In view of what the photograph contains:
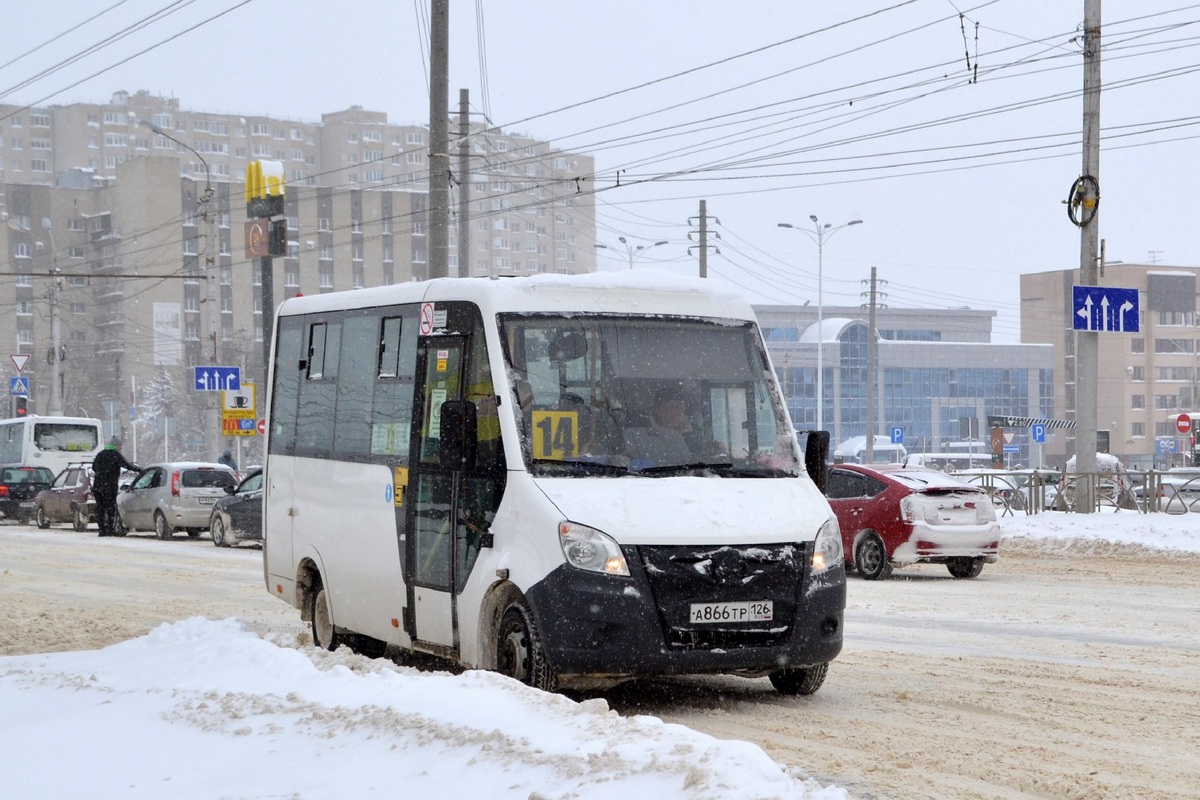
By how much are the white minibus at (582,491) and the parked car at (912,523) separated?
9.70m

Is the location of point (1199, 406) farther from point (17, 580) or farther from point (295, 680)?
point (295, 680)

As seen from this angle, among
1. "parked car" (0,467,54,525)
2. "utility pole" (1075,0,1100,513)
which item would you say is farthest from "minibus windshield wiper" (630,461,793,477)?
"parked car" (0,467,54,525)

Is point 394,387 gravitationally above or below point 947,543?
above

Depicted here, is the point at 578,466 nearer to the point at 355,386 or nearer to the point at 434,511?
the point at 434,511

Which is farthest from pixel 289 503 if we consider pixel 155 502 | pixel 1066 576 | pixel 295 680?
pixel 155 502

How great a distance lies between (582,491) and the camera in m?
9.30

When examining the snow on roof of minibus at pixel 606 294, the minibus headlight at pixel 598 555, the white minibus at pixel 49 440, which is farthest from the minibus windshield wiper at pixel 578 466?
the white minibus at pixel 49 440

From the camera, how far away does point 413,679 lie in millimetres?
8500

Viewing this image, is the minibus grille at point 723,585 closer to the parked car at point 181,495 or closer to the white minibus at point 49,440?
the parked car at point 181,495

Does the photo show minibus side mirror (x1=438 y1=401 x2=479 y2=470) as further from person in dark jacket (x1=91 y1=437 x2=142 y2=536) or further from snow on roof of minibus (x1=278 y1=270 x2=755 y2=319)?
person in dark jacket (x1=91 y1=437 x2=142 y2=536)

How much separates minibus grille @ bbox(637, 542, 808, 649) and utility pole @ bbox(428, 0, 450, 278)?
1539 centimetres

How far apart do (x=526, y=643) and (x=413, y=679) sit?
37.6 inches

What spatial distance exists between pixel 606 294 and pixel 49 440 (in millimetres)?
44005

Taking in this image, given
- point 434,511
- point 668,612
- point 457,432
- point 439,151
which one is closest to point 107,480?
point 439,151
